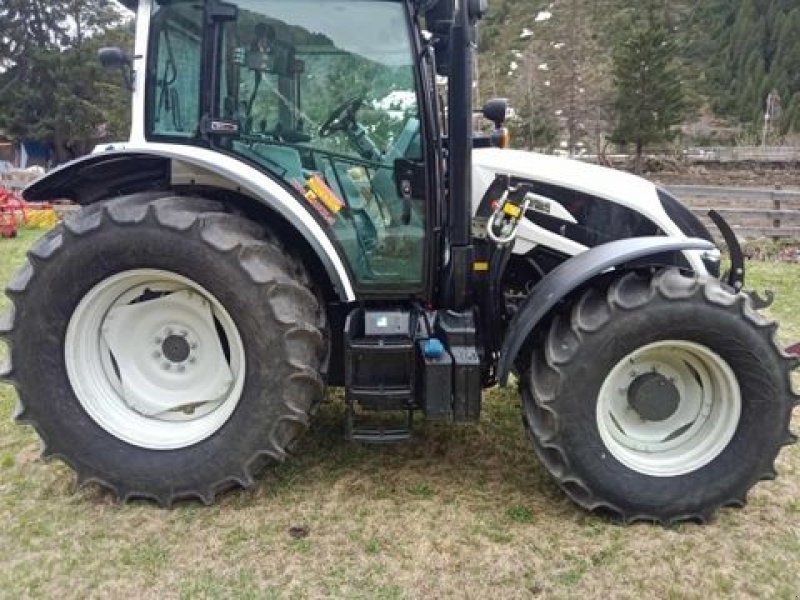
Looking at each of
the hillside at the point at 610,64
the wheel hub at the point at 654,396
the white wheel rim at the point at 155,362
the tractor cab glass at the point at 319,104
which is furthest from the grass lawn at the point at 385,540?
the hillside at the point at 610,64

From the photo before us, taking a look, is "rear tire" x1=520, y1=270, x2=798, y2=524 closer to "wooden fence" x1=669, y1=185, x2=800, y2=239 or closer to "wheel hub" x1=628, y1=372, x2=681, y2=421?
"wheel hub" x1=628, y1=372, x2=681, y2=421

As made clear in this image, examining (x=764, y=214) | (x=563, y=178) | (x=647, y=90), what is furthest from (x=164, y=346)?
(x=647, y=90)

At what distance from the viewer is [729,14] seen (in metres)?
59.5

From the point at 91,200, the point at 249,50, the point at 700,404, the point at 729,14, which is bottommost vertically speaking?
the point at 700,404

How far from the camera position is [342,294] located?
339 centimetres

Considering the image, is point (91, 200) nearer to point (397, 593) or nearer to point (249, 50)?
point (249, 50)

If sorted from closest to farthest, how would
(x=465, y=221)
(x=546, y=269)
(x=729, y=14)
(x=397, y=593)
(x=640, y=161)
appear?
(x=397, y=593) < (x=465, y=221) < (x=546, y=269) < (x=640, y=161) < (x=729, y=14)

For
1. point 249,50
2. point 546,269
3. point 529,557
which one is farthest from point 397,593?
point 249,50

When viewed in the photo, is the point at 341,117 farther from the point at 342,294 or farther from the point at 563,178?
the point at 563,178

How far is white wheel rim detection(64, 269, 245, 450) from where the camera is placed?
11.1ft

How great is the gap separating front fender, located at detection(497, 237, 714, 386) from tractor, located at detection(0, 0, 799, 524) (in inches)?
0.5

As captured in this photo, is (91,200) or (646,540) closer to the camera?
(646,540)

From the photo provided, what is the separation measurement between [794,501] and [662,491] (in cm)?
73

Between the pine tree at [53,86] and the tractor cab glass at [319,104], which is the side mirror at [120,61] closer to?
the tractor cab glass at [319,104]
